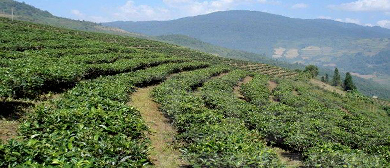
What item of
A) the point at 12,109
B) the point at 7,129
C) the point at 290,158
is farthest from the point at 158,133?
the point at 290,158

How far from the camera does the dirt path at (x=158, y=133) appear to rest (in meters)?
11.7

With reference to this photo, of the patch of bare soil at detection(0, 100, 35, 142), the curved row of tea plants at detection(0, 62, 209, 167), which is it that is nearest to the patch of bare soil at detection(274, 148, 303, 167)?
the curved row of tea plants at detection(0, 62, 209, 167)

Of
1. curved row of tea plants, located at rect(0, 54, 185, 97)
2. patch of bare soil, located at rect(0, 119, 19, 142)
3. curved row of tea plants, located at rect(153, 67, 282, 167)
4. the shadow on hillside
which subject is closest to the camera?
curved row of tea plants, located at rect(153, 67, 282, 167)

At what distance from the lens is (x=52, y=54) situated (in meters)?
29.9

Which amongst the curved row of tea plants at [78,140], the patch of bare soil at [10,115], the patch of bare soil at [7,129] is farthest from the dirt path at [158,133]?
the patch of bare soil at [10,115]

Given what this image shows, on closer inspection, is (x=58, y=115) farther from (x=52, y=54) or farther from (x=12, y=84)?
(x=52, y=54)

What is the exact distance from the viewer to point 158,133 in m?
15.5

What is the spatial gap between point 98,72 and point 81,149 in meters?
21.4

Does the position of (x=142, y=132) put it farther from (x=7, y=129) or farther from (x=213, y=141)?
(x=7, y=129)

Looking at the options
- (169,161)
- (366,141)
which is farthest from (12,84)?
(366,141)

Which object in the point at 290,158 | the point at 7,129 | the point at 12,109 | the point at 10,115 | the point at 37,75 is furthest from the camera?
the point at 37,75

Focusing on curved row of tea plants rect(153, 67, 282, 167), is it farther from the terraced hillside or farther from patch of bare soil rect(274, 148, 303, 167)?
patch of bare soil rect(274, 148, 303, 167)

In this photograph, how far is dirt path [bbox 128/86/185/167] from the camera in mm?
11728

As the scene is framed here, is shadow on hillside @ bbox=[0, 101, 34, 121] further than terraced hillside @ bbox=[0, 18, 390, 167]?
Yes
